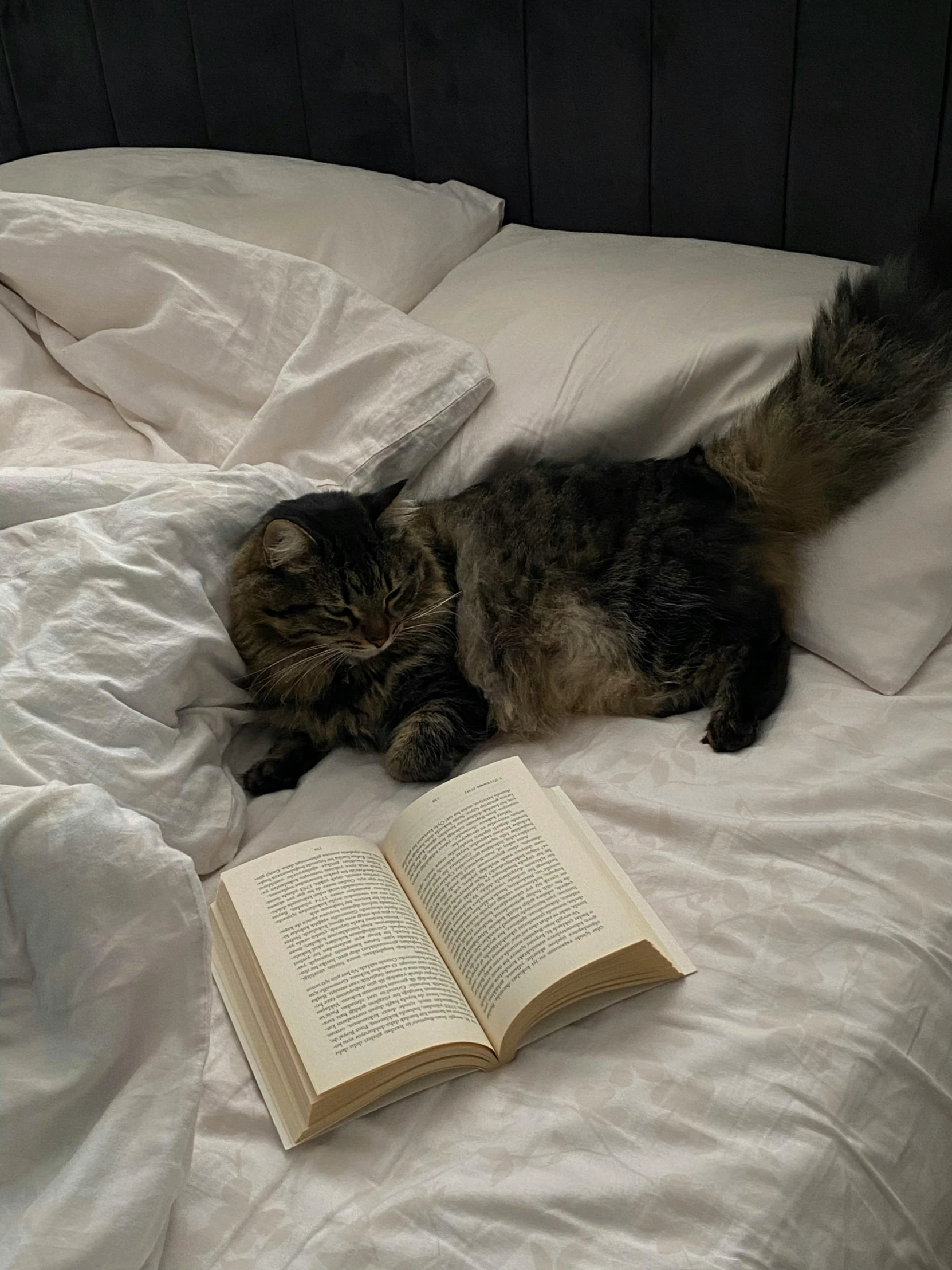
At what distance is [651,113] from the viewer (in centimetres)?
182

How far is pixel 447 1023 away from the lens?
1011mm

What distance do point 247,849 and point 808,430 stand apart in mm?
891

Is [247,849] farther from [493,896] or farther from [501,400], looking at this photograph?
[501,400]

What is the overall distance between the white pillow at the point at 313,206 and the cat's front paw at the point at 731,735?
3.22 feet

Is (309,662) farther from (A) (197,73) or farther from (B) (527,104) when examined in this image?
(A) (197,73)

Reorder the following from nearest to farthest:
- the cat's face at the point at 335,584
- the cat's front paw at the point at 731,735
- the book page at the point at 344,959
A: the book page at the point at 344,959
the cat's front paw at the point at 731,735
the cat's face at the point at 335,584

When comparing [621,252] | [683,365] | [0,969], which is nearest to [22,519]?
[0,969]

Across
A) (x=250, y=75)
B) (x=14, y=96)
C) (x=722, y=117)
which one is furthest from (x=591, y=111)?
(x=14, y=96)

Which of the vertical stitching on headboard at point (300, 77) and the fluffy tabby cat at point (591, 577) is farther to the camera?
the vertical stitching on headboard at point (300, 77)

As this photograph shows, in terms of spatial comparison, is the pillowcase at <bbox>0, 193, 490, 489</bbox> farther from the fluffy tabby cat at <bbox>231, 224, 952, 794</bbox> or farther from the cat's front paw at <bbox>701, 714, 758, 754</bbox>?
the cat's front paw at <bbox>701, 714, 758, 754</bbox>

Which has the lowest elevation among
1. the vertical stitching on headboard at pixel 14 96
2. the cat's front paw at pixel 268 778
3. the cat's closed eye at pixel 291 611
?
the cat's front paw at pixel 268 778

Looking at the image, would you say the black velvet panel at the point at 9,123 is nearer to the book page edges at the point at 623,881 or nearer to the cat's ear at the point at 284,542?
the cat's ear at the point at 284,542

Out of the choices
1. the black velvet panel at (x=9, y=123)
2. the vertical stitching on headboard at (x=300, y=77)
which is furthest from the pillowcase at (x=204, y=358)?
the black velvet panel at (x=9, y=123)

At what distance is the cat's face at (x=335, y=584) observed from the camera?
1445mm
